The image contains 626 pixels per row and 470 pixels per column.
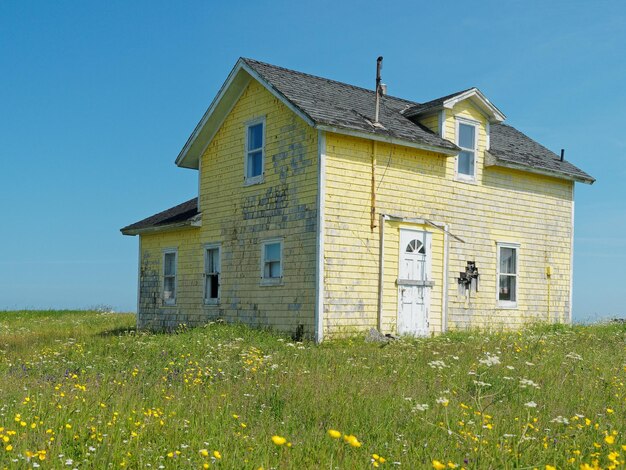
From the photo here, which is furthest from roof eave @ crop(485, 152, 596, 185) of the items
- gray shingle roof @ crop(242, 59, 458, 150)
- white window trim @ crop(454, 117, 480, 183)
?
gray shingle roof @ crop(242, 59, 458, 150)

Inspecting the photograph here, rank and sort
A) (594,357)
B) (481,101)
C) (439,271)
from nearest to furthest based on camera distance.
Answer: (594,357) < (439,271) < (481,101)

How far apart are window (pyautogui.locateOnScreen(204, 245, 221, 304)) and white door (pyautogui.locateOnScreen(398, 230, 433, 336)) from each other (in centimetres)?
590

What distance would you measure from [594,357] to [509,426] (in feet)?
24.8

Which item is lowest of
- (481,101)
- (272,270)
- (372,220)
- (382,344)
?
(382,344)

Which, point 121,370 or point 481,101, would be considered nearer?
point 121,370

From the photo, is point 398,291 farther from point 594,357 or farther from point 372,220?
point 594,357

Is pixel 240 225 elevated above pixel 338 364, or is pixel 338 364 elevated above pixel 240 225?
pixel 240 225

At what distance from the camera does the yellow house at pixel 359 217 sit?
1862 cm

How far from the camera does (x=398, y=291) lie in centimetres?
1961

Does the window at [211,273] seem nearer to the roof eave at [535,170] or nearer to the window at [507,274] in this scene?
the window at [507,274]

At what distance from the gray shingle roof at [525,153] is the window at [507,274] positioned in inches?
106

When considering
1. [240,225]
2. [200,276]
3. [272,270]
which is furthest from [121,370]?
[200,276]

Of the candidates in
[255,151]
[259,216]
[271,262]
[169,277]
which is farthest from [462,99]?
[169,277]

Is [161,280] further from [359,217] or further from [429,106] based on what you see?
[429,106]
